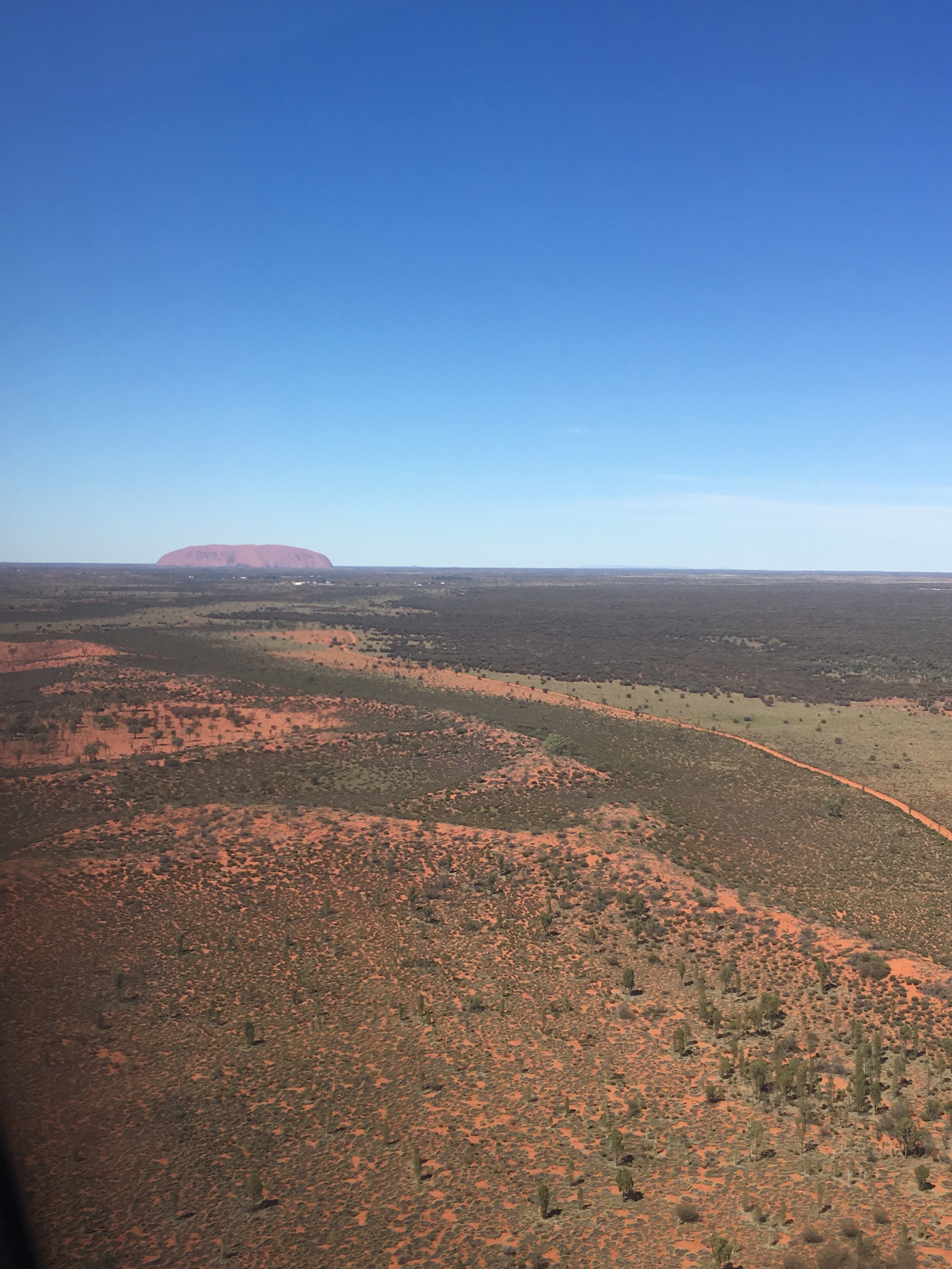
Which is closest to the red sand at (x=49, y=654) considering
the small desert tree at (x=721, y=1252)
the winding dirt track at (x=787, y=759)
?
the winding dirt track at (x=787, y=759)

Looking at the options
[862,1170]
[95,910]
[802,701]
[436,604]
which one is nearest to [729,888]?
[862,1170]

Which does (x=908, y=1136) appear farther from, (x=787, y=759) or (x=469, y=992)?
(x=787, y=759)

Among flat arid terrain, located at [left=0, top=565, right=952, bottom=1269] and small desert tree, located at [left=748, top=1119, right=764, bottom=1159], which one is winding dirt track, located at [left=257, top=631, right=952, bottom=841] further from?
small desert tree, located at [left=748, top=1119, right=764, bottom=1159]

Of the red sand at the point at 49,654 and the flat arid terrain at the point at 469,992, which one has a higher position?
the red sand at the point at 49,654

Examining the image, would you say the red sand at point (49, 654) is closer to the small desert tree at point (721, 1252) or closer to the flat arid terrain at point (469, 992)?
the flat arid terrain at point (469, 992)

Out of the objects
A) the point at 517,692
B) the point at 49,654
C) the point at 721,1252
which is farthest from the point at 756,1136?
the point at 49,654

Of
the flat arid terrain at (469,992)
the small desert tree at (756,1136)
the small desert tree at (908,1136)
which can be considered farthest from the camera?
the small desert tree at (756,1136)

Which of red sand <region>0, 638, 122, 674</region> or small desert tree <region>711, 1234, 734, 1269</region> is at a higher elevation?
red sand <region>0, 638, 122, 674</region>

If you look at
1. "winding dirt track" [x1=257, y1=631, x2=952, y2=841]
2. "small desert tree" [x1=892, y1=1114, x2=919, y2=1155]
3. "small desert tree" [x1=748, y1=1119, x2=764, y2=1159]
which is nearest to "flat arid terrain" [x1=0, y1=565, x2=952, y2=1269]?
"small desert tree" [x1=892, y1=1114, x2=919, y2=1155]

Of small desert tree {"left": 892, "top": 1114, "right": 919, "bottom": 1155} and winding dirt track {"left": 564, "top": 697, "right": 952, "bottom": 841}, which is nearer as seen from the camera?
small desert tree {"left": 892, "top": 1114, "right": 919, "bottom": 1155}
